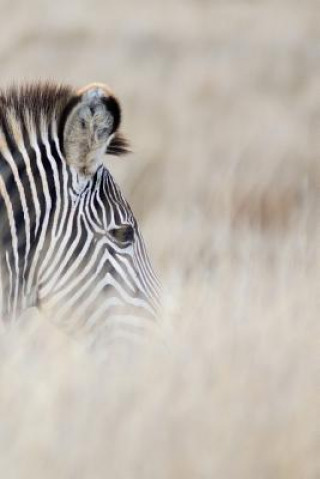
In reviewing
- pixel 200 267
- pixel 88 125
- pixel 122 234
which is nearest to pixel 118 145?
pixel 88 125

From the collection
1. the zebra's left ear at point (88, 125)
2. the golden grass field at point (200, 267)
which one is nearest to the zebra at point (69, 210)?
the zebra's left ear at point (88, 125)

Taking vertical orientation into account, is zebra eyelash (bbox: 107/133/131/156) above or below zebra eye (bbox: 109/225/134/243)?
above

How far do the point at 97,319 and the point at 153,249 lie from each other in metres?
4.07

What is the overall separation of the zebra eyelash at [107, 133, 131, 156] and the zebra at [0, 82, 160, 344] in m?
0.09

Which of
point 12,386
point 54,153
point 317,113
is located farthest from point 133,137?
point 12,386

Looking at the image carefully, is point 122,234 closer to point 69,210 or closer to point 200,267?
point 69,210

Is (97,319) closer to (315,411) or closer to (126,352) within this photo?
(126,352)

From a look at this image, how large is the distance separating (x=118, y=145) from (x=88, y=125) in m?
0.25

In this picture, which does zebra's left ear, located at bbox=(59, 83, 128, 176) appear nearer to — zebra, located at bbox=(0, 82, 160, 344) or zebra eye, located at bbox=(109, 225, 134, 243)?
zebra, located at bbox=(0, 82, 160, 344)

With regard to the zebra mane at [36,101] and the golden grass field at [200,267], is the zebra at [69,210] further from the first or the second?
the golden grass field at [200,267]

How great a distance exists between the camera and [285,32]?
23.7 metres

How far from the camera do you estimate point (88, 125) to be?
5.46 m

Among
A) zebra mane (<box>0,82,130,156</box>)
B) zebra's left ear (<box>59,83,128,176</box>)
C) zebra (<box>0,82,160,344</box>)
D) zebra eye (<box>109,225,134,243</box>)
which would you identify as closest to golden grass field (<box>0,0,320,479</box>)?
zebra (<box>0,82,160,344</box>)

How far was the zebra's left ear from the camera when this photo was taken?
5441 mm
